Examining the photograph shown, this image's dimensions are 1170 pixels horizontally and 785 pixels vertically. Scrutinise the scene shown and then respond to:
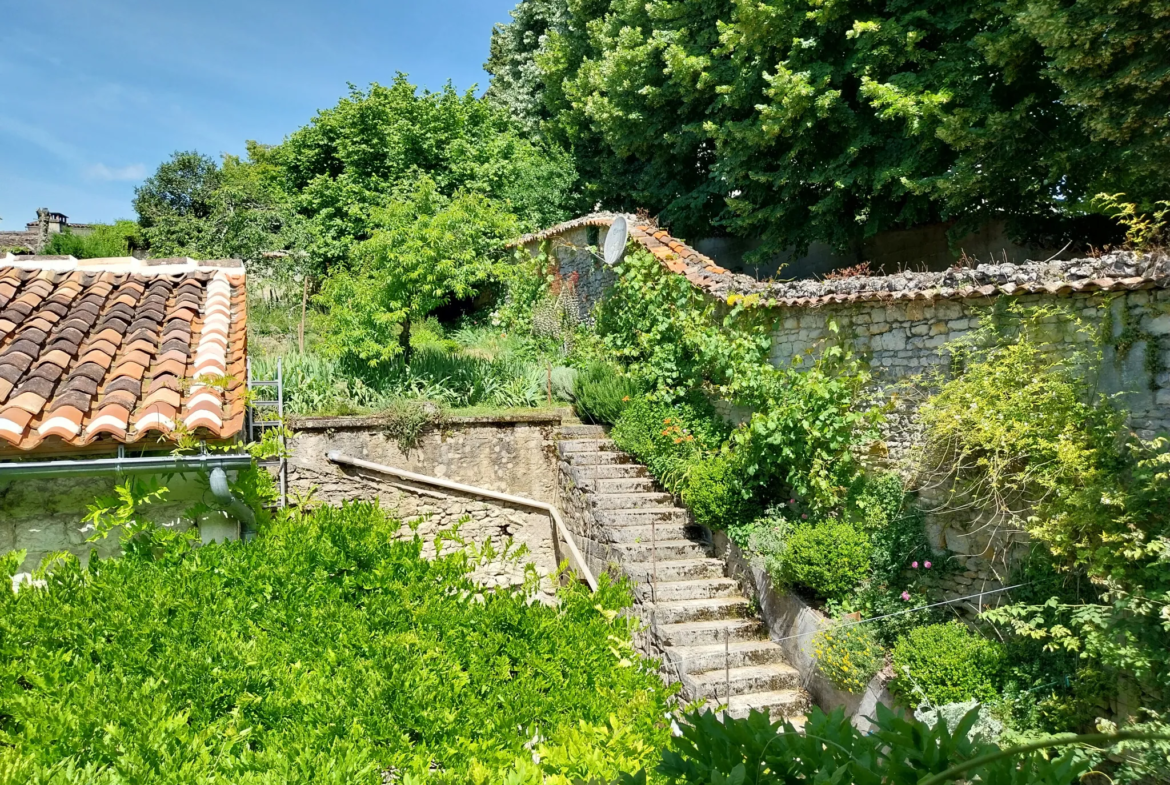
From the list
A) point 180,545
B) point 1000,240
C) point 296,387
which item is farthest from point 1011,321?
point 296,387

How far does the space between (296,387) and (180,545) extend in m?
5.75

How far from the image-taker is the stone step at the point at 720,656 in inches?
292

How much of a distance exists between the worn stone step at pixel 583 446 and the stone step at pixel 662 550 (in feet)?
5.97

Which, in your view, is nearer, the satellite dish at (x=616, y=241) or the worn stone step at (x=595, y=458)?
the worn stone step at (x=595, y=458)

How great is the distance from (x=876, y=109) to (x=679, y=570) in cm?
671

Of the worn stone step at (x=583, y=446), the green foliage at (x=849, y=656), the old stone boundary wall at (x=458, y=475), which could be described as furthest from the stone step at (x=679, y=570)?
the worn stone step at (x=583, y=446)

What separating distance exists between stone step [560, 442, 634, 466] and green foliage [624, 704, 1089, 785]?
301 inches

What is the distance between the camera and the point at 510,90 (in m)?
22.8

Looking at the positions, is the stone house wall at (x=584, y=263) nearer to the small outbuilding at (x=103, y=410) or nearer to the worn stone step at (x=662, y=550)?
the worn stone step at (x=662, y=550)

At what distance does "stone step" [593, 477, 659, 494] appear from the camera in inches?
375

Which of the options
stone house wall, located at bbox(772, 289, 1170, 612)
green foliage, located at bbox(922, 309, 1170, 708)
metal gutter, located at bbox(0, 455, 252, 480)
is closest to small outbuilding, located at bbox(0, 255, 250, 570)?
metal gutter, located at bbox(0, 455, 252, 480)

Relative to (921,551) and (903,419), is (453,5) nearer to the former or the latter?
(903,419)

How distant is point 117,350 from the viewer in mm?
5578

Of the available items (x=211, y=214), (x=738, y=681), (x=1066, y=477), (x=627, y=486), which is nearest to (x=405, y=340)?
(x=627, y=486)
